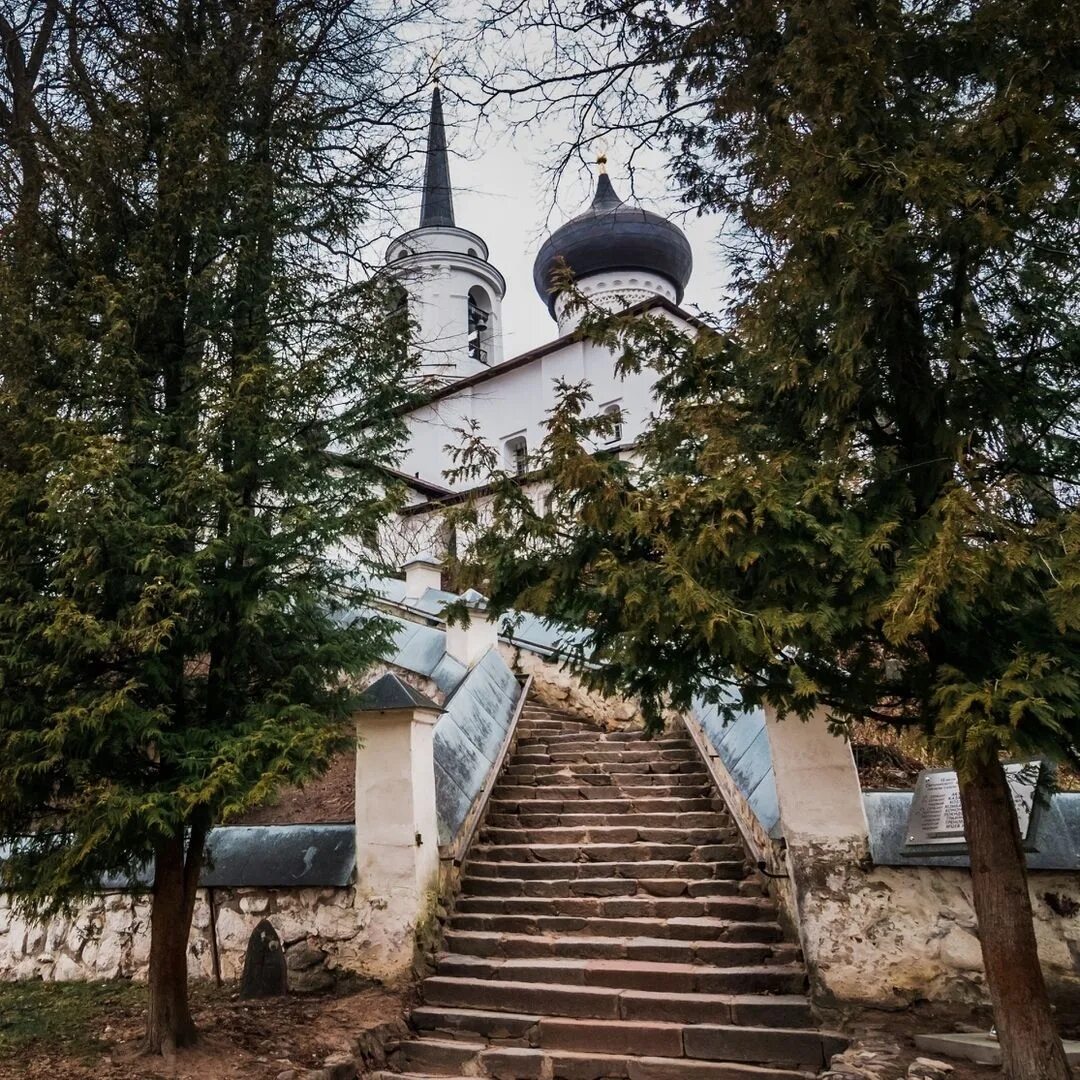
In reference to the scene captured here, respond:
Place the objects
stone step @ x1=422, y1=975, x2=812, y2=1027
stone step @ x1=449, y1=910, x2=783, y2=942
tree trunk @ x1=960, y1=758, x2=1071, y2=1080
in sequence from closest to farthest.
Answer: tree trunk @ x1=960, y1=758, x2=1071, y2=1080 → stone step @ x1=422, y1=975, x2=812, y2=1027 → stone step @ x1=449, y1=910, x2=783, y2=942

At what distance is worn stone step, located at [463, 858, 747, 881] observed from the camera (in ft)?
21.6

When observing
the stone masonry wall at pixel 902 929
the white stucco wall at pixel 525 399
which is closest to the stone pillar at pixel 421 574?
the white stucco wall at pixel 525 399

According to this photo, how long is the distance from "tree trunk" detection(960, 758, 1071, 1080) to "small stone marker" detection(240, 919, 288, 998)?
4420 mm

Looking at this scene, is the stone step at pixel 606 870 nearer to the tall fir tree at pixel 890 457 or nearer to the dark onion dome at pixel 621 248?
the tall fir tree at pixel 890 457

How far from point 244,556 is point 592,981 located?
3610 mm

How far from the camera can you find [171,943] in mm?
4750

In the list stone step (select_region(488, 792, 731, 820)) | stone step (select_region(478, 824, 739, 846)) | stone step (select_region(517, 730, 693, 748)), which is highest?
stone step (select_region(517, 730, 693, 748))

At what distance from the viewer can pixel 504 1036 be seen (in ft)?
17.5

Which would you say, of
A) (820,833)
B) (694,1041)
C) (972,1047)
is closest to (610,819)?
(820,833)

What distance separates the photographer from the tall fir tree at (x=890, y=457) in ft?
10.8

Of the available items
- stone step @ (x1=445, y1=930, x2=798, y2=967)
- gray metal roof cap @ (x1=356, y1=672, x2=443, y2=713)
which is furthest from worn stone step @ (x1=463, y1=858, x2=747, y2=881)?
gray metal roof cap @ (x1=356, y1=672, x2=443, y2=713)

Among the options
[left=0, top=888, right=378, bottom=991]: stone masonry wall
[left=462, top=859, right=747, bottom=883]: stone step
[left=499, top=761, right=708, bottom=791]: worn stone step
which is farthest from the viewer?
[left=499, top=761, right=708, bottom=791]: worn stone step

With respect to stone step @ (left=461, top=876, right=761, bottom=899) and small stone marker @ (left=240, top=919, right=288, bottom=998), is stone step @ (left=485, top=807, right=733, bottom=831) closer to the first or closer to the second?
stone step @ (left=461, top=876, right=761, bottom=899)

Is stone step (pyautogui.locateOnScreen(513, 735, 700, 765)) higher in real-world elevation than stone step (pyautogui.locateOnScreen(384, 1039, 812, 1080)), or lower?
higher
